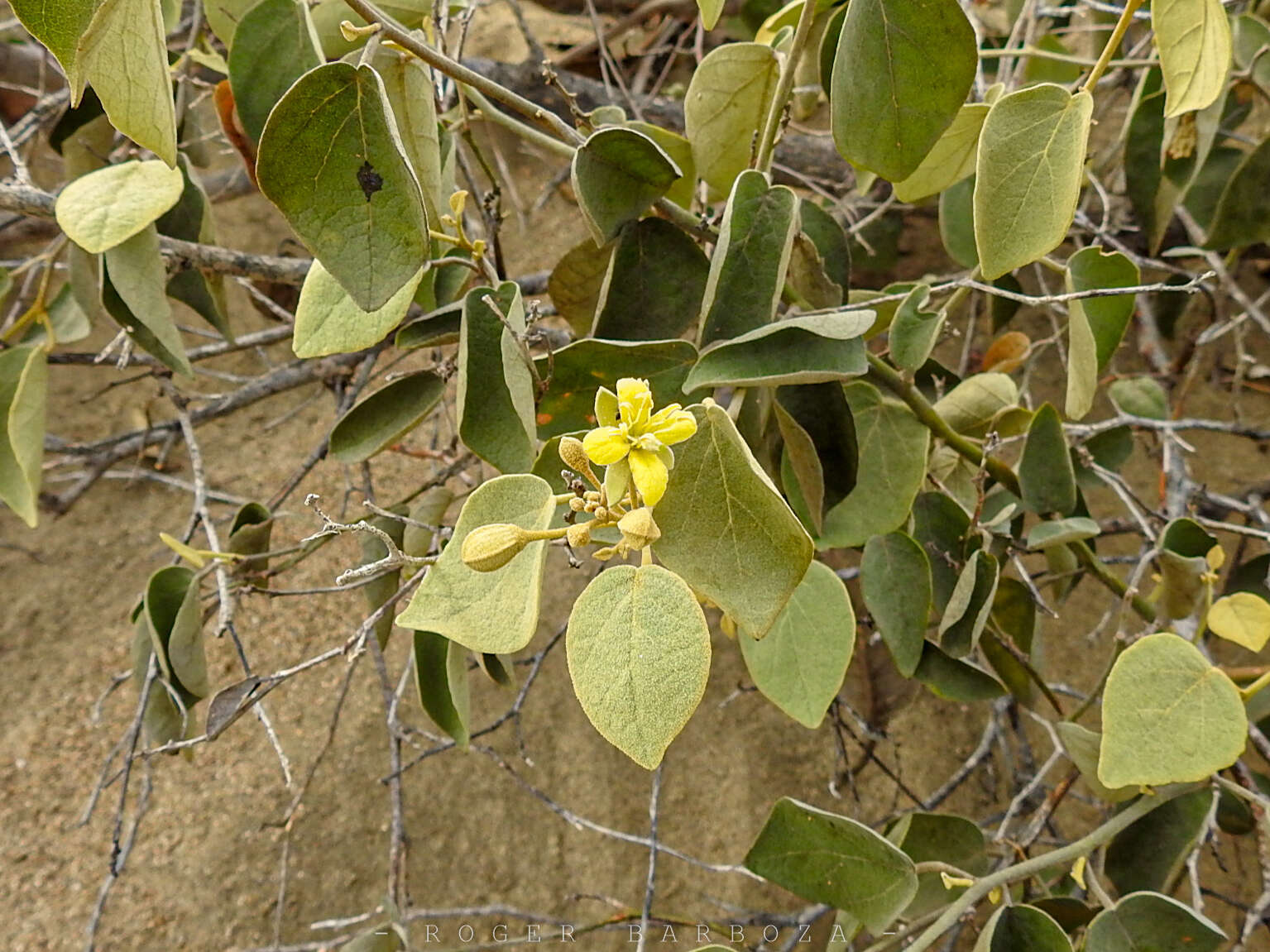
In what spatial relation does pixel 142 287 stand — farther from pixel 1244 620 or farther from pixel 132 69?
pixel 1244 620

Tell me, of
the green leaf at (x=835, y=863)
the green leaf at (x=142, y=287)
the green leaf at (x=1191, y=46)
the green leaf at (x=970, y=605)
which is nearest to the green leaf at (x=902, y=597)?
the green leaf at (x=970, y=605)

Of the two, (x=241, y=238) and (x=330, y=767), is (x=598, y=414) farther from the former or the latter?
(x=241, y=238)

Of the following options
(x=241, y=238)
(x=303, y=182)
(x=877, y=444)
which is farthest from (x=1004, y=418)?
(x=241, y=238)

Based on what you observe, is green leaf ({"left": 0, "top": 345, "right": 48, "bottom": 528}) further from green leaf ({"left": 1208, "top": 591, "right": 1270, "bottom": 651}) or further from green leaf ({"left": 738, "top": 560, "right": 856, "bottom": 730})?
green leaf ({"left": 1208, "top": 591, "right": 1270, "bottom": 651})

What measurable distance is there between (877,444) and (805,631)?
0.50ft

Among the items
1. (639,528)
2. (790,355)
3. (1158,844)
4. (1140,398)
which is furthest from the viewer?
(1140,398)

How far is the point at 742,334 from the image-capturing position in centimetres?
57

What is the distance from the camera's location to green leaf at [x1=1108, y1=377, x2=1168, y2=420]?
3.43 ft

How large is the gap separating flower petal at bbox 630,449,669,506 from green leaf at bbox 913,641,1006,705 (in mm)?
431

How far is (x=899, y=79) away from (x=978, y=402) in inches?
13.5

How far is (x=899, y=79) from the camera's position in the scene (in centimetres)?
55

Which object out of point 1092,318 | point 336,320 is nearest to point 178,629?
point 336,320

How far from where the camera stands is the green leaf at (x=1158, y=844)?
0.73 metres

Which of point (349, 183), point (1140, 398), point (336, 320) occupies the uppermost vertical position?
point (349, 183)
